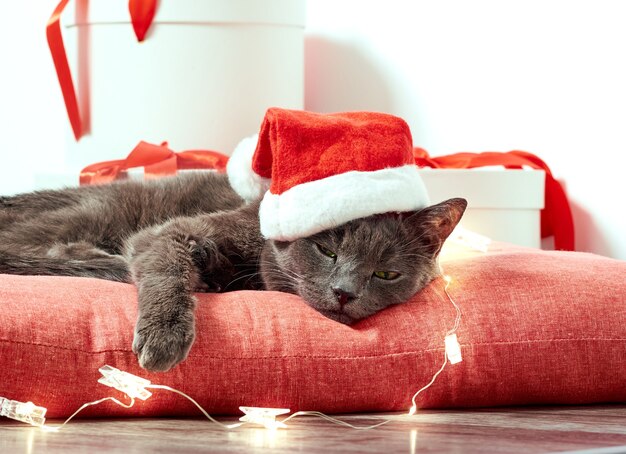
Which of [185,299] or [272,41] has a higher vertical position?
[272,41]

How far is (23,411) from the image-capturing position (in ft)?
4.39

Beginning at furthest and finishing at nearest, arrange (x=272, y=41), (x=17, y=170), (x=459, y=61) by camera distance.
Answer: (x=17, y=170)
(x=459, y=61)
(x=272, y=41)

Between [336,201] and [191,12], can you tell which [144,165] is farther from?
[336,201]

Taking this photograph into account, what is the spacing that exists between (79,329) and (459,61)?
1839mm

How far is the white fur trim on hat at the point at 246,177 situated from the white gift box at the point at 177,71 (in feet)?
2.06

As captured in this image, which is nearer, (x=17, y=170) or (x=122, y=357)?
(x=122, y=357)

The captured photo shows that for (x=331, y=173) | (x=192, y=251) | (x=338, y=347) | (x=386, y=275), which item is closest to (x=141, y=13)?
(x=192, y=251)

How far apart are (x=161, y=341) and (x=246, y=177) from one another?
2.11 ft

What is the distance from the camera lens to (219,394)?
1405mm

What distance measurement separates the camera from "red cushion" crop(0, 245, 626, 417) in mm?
1364

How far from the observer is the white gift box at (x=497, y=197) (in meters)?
2.39

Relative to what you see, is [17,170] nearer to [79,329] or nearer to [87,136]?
[87,136]

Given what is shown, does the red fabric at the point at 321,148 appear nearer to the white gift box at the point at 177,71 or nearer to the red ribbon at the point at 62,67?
the white gift box at the point at 177,71

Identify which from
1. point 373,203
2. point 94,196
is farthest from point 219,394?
point 94,196
